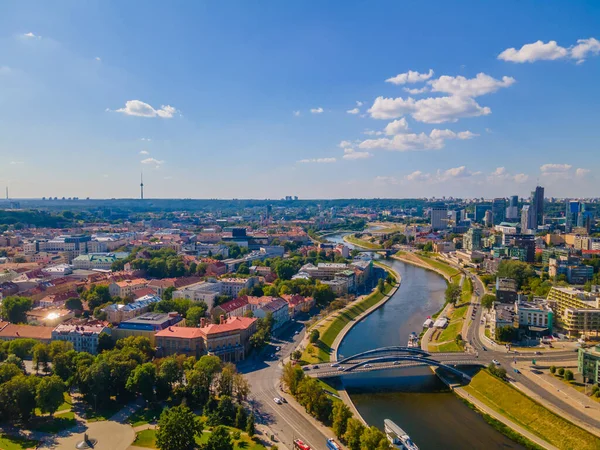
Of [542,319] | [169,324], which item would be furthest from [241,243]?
[542,319]

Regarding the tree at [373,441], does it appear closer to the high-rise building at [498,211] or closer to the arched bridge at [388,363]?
the arched bridge at [388,363]

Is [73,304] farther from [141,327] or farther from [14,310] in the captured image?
[141,327]

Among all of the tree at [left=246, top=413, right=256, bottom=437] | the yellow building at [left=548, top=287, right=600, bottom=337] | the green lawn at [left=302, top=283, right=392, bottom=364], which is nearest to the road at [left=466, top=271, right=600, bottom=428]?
the yellow building at [left=548, top=287, right=600, bottom=337]

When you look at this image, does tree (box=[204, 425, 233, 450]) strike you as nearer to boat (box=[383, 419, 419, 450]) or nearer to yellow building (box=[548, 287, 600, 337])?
boat (box=[383, 419, 419, 450])

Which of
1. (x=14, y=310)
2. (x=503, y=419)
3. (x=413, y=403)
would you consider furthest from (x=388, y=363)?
(x=14, y=310)

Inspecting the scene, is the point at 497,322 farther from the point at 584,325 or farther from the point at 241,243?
the point at 241,243

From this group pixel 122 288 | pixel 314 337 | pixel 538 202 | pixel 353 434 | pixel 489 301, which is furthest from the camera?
pixel 538 202
